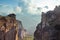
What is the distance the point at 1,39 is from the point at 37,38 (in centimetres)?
2301

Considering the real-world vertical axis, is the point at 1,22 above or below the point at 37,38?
above

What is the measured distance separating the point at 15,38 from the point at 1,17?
8271mm

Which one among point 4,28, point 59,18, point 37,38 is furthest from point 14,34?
point 59,18

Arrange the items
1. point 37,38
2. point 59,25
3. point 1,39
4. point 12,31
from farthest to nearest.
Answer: point 37,38
point 12,31
point 1,39
point 59,25

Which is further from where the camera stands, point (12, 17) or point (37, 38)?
point (37, 38)

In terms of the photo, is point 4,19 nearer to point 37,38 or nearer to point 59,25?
point 37,38

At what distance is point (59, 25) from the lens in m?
18.1

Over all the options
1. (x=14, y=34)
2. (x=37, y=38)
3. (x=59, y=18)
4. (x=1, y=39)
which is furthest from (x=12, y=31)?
(x=59, y=18)

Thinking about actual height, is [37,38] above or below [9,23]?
below

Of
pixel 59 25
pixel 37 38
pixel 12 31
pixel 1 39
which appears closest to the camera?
pixel 59 25

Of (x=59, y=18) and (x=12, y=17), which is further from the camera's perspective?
(x=12, y=17)

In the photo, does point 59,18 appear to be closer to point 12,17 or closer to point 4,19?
point 4,19

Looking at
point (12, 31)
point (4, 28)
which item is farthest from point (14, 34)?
point (4, 28)

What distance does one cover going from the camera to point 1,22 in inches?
2422
